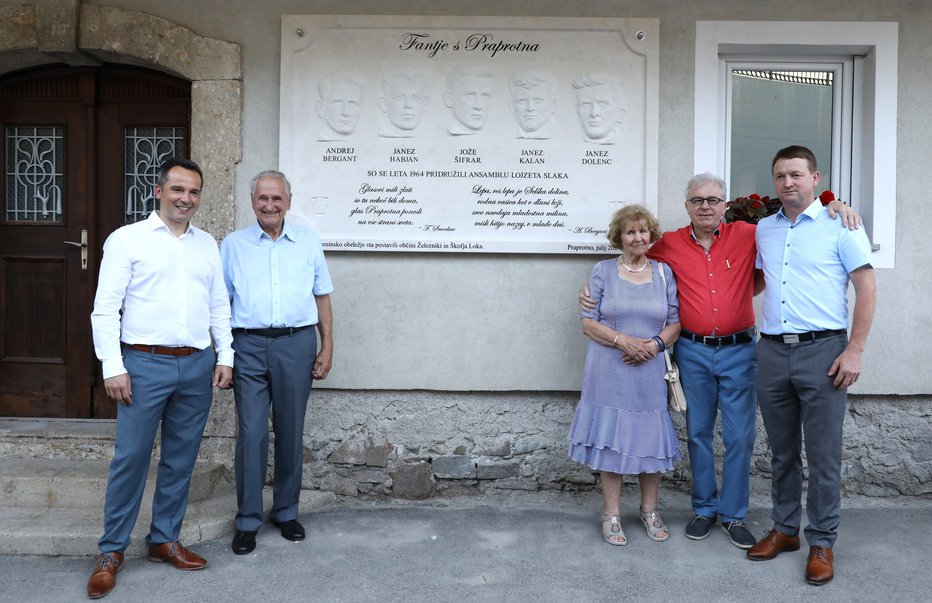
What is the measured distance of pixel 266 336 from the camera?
145 inches

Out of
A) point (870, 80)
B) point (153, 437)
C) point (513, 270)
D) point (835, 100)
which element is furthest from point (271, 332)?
point (870, 80)

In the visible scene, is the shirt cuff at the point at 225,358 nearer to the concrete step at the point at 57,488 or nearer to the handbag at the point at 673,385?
the concrete step at the point at 57,488

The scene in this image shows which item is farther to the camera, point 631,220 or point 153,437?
point 631,220

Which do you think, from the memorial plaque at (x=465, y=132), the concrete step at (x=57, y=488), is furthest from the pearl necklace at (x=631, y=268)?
the concrete step at (x=57, y=488)

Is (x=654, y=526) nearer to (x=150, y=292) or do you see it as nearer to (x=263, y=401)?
(x=263, y=401)

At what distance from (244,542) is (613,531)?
1.83 metres

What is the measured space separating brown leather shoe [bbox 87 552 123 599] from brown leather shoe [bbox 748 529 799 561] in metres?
2.91

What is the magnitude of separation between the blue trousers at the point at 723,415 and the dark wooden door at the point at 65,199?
332cm

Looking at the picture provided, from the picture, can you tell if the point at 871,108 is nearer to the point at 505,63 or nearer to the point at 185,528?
the point at 505,63

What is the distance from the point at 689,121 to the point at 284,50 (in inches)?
94.7

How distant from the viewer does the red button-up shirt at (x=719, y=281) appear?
12.3 ft

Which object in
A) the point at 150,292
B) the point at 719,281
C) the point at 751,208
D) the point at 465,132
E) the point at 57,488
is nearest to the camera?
the point at 150,292

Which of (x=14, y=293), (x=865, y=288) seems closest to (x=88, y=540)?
(x=14, y=293)

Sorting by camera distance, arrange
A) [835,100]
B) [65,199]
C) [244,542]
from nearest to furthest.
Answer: [244,542] < [835,100] < [65,199]
